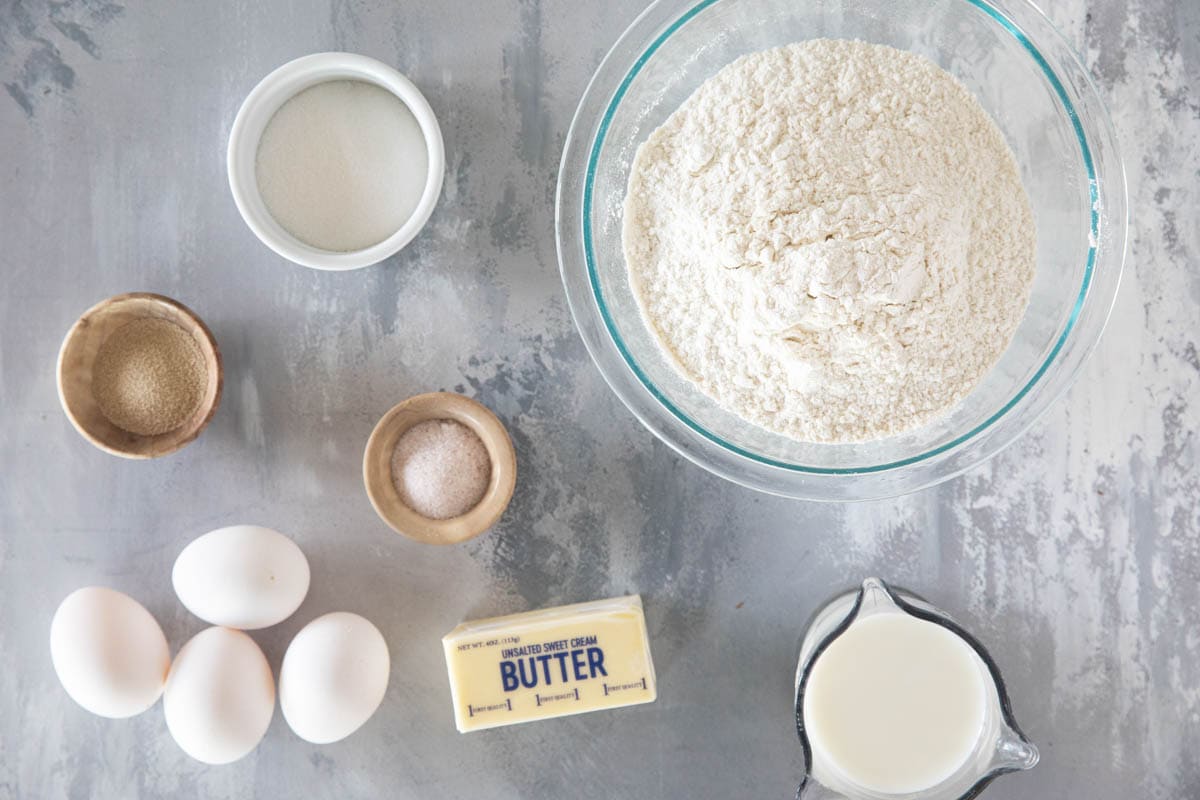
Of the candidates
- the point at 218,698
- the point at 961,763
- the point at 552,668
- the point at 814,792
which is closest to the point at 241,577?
the point at 218,698

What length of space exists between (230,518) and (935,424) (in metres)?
0.92

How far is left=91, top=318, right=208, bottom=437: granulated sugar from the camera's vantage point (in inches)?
46.0

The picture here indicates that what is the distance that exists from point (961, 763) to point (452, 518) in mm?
703

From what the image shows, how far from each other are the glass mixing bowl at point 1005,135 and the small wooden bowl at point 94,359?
488 mm

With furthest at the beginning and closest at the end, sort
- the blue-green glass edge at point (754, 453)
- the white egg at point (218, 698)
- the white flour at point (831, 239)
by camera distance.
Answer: the white egg at point (218, 698)
the blue-green glass edge at point (754, 453)
the white flour at point (831, 239)

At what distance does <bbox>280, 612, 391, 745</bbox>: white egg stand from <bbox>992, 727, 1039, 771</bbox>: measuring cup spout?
754 mm

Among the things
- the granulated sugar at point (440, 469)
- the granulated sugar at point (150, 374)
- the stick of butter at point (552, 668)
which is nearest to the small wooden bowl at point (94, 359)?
the granulated sugar at point (150, 374)

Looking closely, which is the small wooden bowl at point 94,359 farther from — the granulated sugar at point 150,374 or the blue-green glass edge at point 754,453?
the blue-green glass edge at point 754,453

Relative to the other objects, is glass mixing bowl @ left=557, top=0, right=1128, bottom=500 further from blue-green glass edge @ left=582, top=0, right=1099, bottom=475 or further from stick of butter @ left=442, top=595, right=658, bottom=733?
stick of butter @ left=442, top=595, right=658, bottom=733

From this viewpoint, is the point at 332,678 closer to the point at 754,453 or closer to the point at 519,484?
the point at 519,484

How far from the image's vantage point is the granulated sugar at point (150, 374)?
3.84ft

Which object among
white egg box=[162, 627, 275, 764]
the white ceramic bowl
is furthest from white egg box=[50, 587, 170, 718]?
the white ceramic bowl

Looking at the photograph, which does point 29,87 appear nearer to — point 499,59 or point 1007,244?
point 499,59

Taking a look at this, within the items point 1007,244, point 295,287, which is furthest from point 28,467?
point 1007,244
